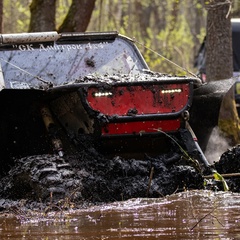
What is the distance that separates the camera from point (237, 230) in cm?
434

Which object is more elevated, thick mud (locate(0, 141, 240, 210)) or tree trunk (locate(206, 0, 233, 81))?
tree trunk (locate(206, 0, 233, 81))

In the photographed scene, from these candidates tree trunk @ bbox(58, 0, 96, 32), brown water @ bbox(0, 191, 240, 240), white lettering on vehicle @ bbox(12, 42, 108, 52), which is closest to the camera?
brown water @ bbox(0, 191, 240, 240)

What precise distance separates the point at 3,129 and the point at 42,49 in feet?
3.49

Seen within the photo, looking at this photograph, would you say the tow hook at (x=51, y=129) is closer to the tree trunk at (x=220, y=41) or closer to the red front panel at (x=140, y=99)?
the red front panel at (x=140, y=99)

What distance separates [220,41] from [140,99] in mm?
5031

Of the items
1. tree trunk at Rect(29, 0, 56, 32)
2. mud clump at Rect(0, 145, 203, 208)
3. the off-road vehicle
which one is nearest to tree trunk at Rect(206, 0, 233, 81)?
the off-road vehicle

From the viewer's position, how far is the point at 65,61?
7918 millimetres

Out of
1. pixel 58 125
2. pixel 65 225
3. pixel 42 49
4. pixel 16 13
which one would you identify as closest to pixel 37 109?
pixel 58 125

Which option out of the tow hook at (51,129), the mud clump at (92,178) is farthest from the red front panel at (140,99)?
the tow hook at (51,129)

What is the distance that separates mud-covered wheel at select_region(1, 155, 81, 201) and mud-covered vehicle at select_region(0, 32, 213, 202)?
13cm

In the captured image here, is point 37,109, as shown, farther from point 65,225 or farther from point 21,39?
point 65,225

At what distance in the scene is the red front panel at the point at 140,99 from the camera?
251 inches

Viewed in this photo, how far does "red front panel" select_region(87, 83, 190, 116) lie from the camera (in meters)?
6.39

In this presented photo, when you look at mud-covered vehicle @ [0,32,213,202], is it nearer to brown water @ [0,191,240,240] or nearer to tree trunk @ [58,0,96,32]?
brown water @ [0,191,240,240]
